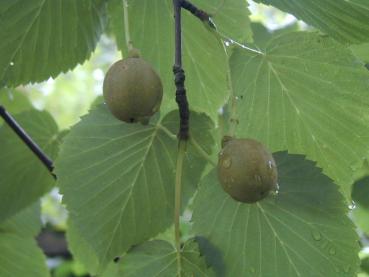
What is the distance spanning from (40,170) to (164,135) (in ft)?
2.14

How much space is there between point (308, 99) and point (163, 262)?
0.47m

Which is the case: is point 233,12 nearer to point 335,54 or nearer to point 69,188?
point 335,54

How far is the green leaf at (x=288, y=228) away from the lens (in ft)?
4.28

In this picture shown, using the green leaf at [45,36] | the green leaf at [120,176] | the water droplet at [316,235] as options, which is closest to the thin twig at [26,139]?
the green leaf at [45,36]

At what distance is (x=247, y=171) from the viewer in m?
1.11

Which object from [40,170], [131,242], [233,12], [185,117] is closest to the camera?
[185,117]

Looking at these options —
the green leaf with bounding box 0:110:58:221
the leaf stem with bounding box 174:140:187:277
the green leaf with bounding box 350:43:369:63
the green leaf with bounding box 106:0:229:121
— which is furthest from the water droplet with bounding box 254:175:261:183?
the green leaf with bounding box 0:110:58:221

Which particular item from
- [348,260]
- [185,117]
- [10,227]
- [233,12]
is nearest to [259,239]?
[348,260]

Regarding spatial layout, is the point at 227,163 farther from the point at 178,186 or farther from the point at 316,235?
the point at 316,235

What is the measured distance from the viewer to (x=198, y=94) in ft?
5.47

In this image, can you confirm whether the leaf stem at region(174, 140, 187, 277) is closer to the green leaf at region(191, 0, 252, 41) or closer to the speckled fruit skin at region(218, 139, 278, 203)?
the speckled fruit skin at region(218, 139, 278, 203)

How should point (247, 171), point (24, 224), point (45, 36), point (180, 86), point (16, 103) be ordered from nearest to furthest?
point (247, 171) → point (180, 86) → point (45, 36) → point (24, 224) → point (16, 103)

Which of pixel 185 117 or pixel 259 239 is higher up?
pixel 185 117

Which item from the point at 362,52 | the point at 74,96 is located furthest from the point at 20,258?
the point at 74,96
